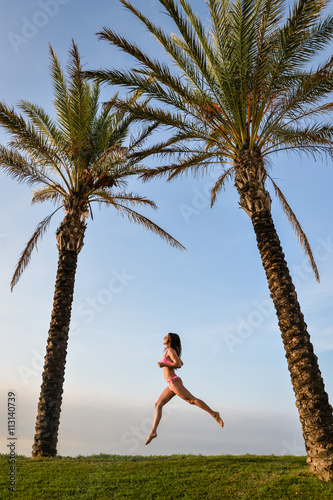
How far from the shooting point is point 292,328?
Answer: 9.96 meters

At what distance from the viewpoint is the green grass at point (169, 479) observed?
8141mm

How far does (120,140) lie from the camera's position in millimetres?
16641

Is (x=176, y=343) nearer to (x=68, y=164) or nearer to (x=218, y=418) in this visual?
(x=218, y=418)

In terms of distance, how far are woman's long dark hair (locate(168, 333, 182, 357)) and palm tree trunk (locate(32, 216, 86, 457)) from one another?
23.1ft

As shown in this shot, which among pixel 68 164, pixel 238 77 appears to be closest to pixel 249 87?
pixel 238 77

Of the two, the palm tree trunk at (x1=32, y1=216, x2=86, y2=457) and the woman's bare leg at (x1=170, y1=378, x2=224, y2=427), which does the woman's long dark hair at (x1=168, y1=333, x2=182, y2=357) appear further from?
the palm tree trunk at (x1=32, y1=216, x2=86, y2=457)

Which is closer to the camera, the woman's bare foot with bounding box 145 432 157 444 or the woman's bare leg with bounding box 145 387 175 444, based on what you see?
the woman's bare foot with bounding box 145 432 157 444

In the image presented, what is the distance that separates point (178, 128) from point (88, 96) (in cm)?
607

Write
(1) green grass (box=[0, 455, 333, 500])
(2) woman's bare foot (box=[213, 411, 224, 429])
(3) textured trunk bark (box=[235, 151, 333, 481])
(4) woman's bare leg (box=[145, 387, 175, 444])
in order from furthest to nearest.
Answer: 1. (3) textured trunk bark (box=[235, 151, 333, 481])
2. (1) green grass (box=[0, 455, 333, 500])
3. (4) woman's bare leg (box=[145, 387, 175, 444])
4. (2) woman's bare foot (box=[213, 411, 224, 429])

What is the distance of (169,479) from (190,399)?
3.13m

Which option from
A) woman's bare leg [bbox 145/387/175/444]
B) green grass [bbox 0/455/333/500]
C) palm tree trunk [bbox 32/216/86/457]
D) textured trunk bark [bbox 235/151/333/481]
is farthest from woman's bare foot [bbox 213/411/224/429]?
palm tree trunk [bbox 32/216/86/457]

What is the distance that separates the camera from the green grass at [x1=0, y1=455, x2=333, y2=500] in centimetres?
814

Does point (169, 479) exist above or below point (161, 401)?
below

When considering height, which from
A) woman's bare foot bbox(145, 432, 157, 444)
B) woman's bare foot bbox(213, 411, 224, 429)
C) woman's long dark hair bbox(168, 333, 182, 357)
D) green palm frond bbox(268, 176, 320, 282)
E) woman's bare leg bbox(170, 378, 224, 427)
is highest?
green palm frond bbox(268, 176, 320, 282)
